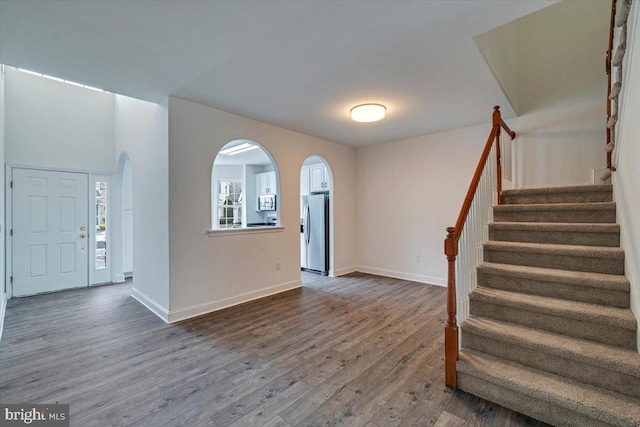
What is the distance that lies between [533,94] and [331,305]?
396cm

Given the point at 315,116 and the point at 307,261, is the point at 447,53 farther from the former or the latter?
the point at 307,261

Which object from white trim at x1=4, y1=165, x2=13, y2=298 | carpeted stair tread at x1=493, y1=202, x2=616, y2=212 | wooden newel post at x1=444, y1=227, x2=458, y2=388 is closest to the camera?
wooden newel post at x1=444, y1=227, x2=458, y2=388

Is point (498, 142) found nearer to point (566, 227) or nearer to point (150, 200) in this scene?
point (566, 227)

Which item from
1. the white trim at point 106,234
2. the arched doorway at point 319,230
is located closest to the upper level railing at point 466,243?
the arched doorway at point 319,230

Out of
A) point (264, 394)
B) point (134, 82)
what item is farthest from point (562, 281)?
Answer: point (134, 82)

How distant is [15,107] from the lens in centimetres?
418

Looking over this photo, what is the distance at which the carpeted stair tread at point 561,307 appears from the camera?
1729 mm

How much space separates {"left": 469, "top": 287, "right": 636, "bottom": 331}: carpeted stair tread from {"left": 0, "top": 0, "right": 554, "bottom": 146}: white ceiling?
1971mm

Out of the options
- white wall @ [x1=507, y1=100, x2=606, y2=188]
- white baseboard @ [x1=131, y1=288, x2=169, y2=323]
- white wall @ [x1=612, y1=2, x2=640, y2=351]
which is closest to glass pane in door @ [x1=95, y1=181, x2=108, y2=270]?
white baseboard @ [x1=131, y1=288, x2=169, y2=323]

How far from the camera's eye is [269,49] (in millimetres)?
2240

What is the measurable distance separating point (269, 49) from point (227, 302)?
9.70 feet

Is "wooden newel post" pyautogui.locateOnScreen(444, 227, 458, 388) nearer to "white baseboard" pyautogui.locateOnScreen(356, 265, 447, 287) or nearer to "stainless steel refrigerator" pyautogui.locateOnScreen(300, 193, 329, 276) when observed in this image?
"white baseboard" pyautogui.locateOnScreen(356, 265, 447, 287)

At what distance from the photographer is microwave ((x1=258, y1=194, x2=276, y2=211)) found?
7413 millimetres

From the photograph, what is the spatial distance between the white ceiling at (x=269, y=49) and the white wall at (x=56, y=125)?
95.4 inches
